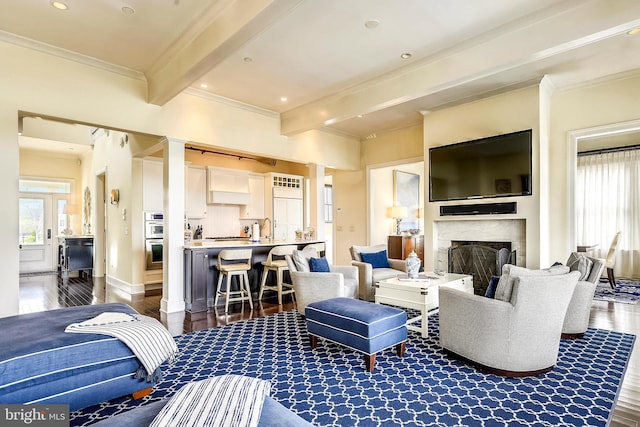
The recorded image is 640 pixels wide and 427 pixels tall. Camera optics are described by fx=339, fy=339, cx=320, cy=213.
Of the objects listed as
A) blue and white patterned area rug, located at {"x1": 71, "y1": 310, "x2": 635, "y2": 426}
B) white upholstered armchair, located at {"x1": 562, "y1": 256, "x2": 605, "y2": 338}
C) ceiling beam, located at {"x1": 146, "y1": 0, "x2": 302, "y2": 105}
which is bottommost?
blue and white patterned area rug, located at {"x1": 71, "y1": 310, "x2": 635, "y2": 426}

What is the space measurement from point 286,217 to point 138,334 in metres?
6.43

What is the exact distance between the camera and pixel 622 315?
441 cm

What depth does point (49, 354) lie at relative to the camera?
1.98 m

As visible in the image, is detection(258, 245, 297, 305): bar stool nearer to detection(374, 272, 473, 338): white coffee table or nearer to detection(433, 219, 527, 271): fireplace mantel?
detection(374, 272, 473, 338): white coffee table

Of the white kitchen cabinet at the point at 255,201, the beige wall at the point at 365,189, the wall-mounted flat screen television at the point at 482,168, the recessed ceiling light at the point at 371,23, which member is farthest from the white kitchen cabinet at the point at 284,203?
the recessed ceiling light at the point at 371,23

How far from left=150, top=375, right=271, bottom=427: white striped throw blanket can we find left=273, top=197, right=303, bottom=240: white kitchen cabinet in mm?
6773

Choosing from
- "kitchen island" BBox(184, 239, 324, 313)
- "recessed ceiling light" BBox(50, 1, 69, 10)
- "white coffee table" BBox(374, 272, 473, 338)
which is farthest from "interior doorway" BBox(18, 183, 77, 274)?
"white coffee table" BBox(374, 272, 473, 338)

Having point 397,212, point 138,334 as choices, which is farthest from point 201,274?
point 397,212

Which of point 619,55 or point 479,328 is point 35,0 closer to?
point 479,328

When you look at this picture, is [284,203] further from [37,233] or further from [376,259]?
[37,233]

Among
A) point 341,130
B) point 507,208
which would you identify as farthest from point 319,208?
point 507,208

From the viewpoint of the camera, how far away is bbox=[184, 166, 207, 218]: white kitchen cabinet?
7371 millimetres

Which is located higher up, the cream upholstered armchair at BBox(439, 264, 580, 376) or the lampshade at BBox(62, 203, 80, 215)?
the lampshade at BBox(62, 203, 80, 215)

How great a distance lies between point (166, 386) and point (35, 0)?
3.64 meters
